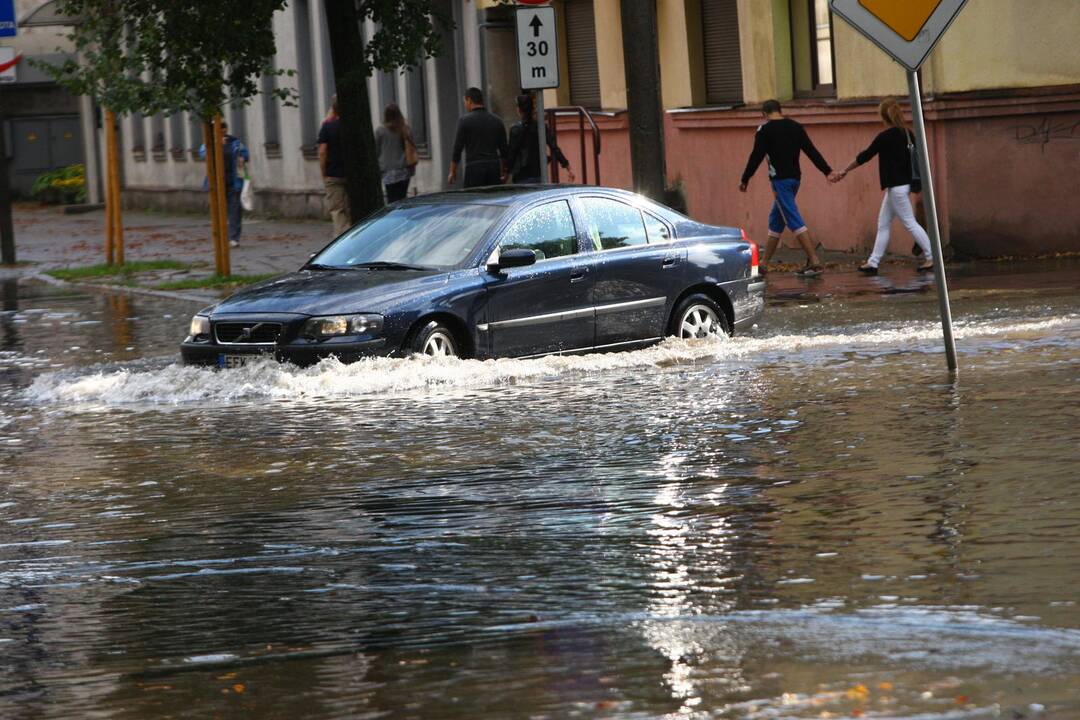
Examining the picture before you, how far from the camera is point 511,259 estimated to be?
1280 cm

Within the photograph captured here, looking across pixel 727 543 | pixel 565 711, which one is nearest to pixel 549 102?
pixel 727 543

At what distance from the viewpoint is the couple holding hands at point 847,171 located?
19.8 m

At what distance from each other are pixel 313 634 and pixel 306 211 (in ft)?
107

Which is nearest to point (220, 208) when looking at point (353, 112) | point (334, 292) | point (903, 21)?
point (353, 112)

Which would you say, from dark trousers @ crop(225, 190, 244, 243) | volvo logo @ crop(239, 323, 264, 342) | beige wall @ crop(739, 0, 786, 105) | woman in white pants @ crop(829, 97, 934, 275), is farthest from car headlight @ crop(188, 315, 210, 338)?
dark trousers @ crop(225, 190, 244, 243)

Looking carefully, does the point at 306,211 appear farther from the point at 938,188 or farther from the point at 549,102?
the point at 938,188

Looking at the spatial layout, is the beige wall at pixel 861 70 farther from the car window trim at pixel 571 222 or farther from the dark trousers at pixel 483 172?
the car window trim at pixel 571 222

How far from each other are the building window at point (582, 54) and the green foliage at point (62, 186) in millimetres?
25383

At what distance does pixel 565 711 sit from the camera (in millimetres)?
5082

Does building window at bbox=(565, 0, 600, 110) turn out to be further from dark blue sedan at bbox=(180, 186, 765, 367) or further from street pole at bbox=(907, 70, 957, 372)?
street pole at bbox=(907, 70, 957, 372)

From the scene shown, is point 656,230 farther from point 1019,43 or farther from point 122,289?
point 122,289

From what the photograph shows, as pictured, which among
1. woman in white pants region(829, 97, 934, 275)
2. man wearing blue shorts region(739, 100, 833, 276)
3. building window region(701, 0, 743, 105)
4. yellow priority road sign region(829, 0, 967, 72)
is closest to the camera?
yellow priority road sign region(829, 0, 967, 72)

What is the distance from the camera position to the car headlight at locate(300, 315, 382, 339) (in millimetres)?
12211

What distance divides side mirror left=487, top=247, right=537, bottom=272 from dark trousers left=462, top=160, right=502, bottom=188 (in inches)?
364
